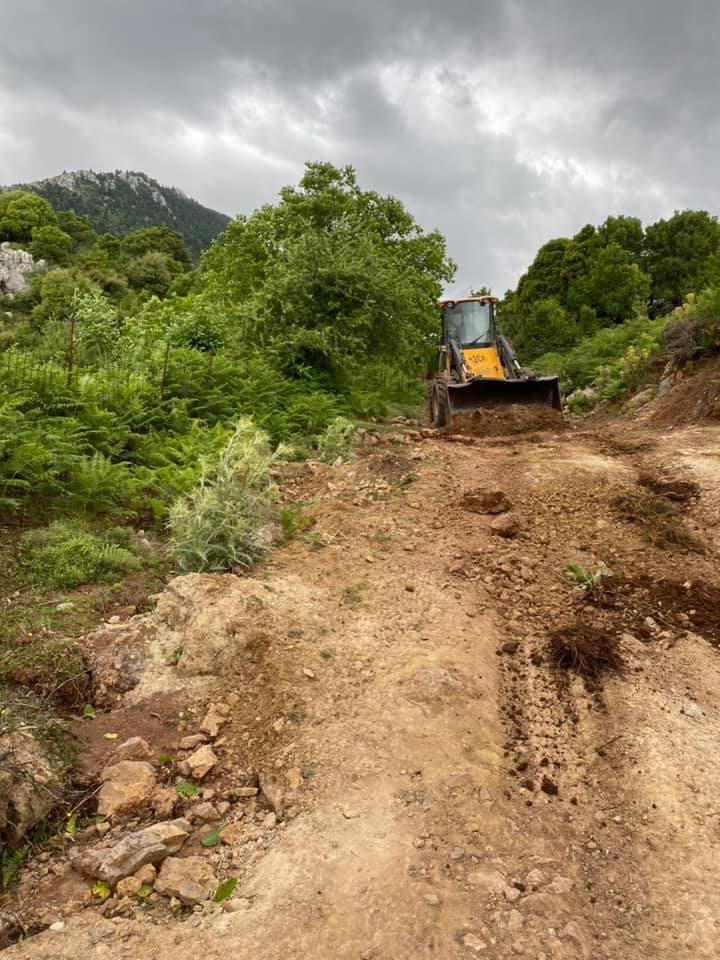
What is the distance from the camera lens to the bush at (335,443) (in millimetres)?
8070

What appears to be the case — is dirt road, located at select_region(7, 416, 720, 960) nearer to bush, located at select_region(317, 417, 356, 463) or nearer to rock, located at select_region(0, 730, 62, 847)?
rock, located at select_region(0, 730, 62, 847)

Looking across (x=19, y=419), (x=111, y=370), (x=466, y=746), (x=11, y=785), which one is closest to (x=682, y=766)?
(x=466, y=746)

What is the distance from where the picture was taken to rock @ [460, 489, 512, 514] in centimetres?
606

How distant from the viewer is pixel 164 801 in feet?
8.46

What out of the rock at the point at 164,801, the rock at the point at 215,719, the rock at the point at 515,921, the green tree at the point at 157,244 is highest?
the green tree at the point at 157,244

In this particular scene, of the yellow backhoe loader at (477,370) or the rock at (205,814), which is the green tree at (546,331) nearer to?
the yellow backhoe loader at (477,370)

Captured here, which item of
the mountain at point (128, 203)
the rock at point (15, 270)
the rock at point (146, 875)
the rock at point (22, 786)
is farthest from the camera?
the mountain at point (128, 203)

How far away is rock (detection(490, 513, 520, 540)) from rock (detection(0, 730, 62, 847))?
3.86 m

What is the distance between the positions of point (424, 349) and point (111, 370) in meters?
12.0

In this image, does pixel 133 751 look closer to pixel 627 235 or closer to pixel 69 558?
pixel 69 558

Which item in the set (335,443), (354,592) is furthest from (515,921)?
(335,443)

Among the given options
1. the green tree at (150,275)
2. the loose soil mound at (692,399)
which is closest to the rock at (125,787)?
the loose soil mound at (692,399)

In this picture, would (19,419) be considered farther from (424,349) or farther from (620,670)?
(424,349)

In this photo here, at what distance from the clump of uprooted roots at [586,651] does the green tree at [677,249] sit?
1164 inches
